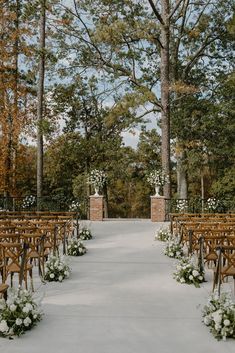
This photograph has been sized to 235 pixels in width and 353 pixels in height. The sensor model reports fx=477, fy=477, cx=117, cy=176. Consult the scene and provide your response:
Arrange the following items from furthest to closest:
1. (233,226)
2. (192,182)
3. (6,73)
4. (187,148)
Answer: (192,182) → (187,148) → (6,73) → (233,226)

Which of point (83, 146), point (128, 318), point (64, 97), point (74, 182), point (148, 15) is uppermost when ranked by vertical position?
point (148, 15)

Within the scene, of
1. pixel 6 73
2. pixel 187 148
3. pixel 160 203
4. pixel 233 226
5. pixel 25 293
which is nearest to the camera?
pixel 25 293

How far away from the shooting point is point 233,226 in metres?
11.4

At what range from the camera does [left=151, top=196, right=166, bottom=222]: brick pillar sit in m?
20.4

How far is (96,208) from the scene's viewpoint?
2066cm

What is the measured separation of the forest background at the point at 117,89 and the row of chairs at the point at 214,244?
10640mm

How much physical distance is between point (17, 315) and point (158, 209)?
15.0 meters

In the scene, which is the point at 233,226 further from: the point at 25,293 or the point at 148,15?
the point at 148,15

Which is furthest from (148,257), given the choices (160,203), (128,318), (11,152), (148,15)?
(148,15)

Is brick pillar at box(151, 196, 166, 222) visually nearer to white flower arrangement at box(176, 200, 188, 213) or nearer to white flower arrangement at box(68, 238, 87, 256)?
white flower arrangement at box(176, 200, 188, 213)

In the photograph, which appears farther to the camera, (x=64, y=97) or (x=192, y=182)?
(x=192, y=182)

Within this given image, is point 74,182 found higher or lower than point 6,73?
lower

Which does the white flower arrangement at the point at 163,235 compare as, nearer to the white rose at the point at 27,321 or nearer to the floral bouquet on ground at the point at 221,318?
the floral bouquet on ground at the point at 221,318

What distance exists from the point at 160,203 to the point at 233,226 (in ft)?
29.9
